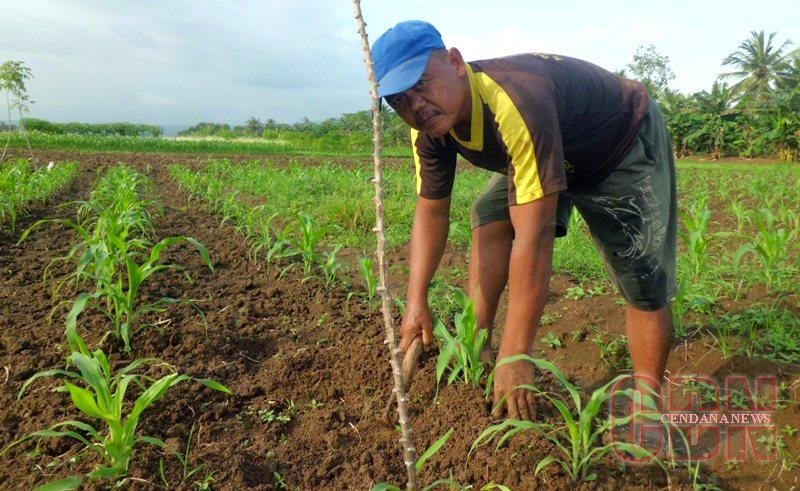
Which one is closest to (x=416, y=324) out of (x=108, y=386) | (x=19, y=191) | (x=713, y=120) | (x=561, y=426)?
(x=561, y=426)

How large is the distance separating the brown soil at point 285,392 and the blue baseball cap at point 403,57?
1.07 m

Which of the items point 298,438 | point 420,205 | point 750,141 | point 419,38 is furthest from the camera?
point 750,141

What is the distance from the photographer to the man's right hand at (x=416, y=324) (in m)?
2.08

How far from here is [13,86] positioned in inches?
400

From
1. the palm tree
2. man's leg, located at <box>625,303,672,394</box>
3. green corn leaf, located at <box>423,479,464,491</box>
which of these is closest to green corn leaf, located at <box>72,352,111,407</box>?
green corn leaf, located at <box>423,479,464,491</box>

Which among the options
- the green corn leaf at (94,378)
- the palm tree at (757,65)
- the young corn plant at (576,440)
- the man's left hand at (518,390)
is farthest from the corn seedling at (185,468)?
the palm tree at (757,65)

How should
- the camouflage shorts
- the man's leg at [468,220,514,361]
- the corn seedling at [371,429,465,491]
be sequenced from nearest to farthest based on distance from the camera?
the corn seedling at [371,429,465,491] < the camouflage shorts < the man's leg at [468,220,514,361]

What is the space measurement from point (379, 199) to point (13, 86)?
11.9 metres

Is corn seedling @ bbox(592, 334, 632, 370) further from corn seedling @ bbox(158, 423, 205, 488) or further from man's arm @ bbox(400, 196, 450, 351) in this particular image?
corn seedling @ bbox(158, 423, 205, 488)

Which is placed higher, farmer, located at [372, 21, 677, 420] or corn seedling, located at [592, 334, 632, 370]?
farmer, located at [372, 21, 677, 420]

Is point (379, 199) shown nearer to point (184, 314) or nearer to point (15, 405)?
point (15, 405)

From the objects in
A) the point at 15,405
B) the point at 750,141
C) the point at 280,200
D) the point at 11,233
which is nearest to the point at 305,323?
the point at 15,405

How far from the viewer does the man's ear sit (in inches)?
68.3
